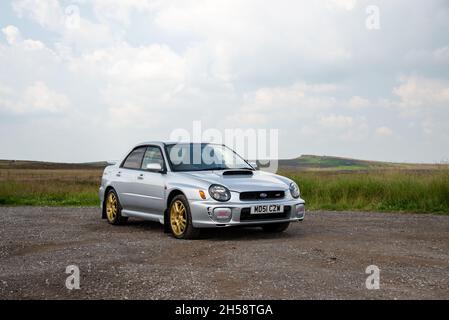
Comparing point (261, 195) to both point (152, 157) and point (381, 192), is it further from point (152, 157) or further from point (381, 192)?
point (381, 192)

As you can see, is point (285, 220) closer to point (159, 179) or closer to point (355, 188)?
point (159, 179)

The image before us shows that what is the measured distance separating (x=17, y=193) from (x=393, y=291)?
19779mm

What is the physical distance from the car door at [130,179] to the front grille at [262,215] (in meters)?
2.49

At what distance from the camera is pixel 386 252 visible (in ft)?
28.4

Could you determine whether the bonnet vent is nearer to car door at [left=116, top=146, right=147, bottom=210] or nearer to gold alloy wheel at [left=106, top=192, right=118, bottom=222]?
car door at [left=116, top=146, right=147, bottom=210]

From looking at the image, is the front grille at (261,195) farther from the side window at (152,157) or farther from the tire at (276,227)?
the side window at (152,157)

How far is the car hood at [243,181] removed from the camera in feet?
31.9

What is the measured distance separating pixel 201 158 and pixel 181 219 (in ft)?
4.44

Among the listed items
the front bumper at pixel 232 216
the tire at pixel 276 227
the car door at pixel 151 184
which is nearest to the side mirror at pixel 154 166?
the car door at pixel 151 184

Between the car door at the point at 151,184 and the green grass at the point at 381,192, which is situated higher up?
the car door at the point at 151,184

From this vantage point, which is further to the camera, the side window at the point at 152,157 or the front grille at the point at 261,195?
the side window at the point at 152,157

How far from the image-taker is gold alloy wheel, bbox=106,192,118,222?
12219 millimetres

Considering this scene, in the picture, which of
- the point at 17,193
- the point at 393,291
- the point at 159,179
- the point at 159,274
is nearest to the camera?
the point at 393,291

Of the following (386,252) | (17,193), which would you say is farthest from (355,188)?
(17,193)
